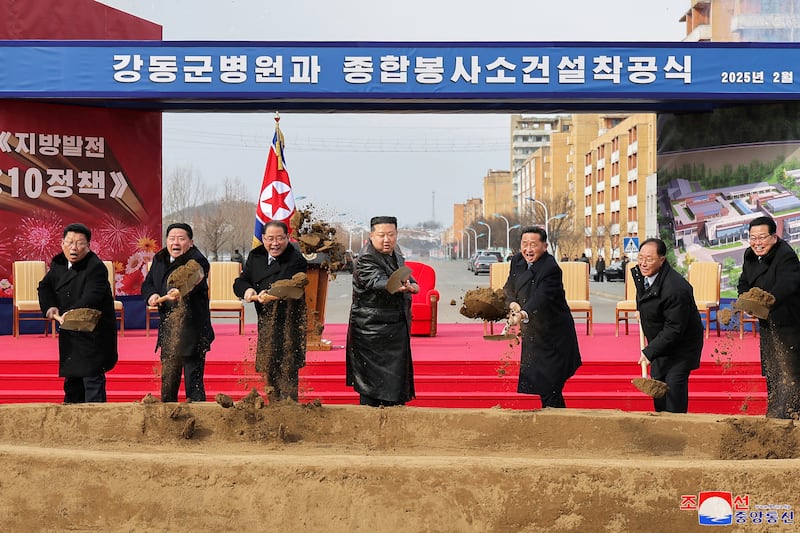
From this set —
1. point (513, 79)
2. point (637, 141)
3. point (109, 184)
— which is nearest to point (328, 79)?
point (513, 79)

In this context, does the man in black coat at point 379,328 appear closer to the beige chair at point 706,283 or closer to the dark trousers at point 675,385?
the dark trousers at point 675,385

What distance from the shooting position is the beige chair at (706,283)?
31.9ft

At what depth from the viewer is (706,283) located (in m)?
9.84

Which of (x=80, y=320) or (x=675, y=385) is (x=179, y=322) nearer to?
(x=80, y=320)

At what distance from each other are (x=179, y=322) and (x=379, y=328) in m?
1.37

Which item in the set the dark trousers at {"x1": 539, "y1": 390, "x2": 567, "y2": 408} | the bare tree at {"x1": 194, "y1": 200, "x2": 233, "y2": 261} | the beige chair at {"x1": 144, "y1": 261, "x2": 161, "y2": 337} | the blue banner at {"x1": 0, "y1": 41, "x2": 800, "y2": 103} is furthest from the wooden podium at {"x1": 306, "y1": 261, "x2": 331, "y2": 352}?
the bare tree at {"x1": 194, "y1": 200, "x2": 233, "y2": 261}

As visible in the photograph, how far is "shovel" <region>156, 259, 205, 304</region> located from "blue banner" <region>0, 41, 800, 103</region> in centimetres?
424

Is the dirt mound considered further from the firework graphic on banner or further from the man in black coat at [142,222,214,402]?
the firework graphic on banner

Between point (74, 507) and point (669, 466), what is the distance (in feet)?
7.73

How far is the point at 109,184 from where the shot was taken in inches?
419

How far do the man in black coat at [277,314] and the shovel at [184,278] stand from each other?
0.27 metres

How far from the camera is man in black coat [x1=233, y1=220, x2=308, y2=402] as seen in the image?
5871 mm

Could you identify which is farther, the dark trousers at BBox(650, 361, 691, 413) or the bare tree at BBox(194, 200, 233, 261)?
the bare tree at BBox(194, 200, 233, 261)

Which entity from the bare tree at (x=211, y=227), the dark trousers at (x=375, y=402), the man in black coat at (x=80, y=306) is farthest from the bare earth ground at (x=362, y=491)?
the bare tree at (x=211, y=227)
